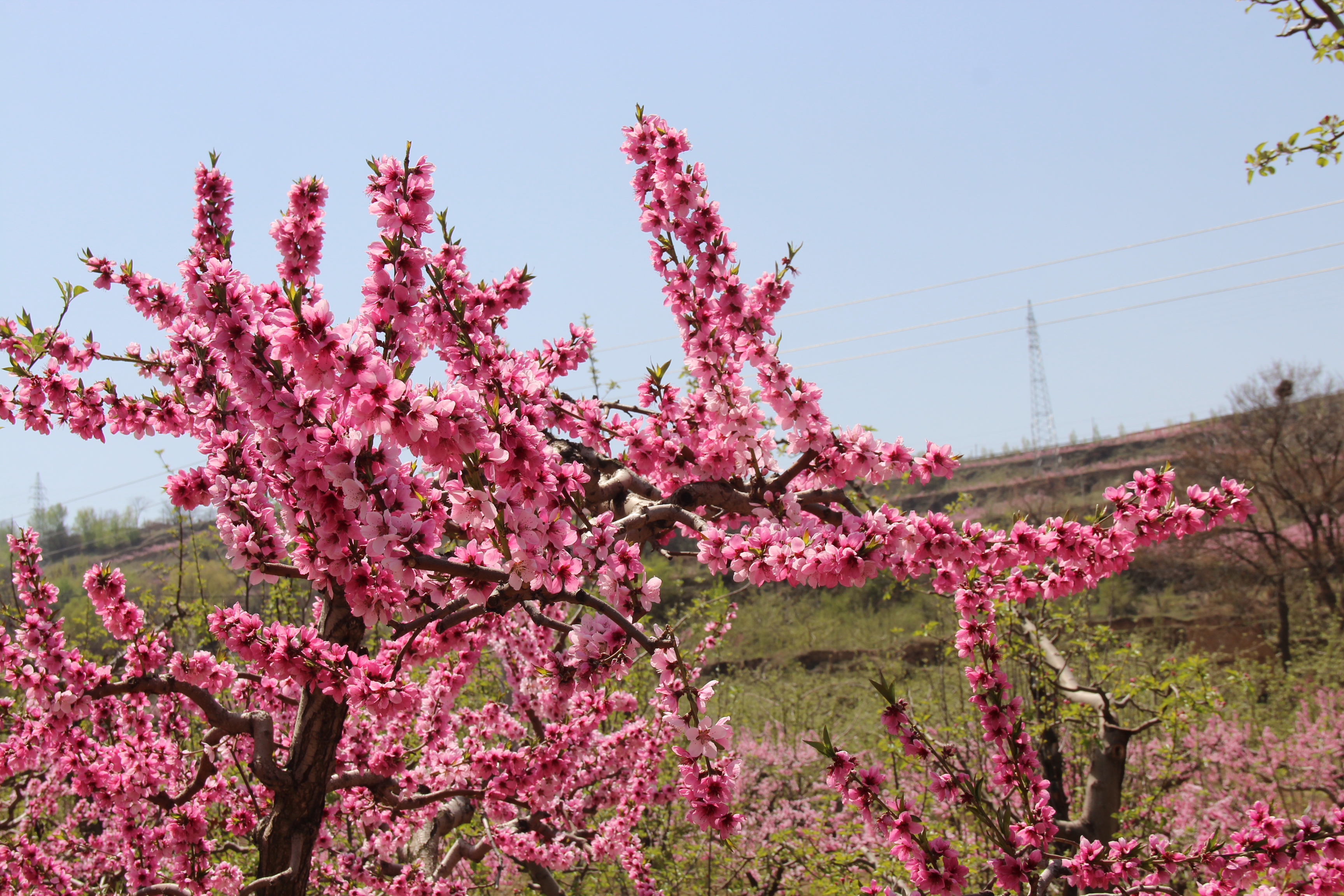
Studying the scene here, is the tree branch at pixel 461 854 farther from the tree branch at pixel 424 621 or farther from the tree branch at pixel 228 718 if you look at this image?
the tree branch at pixel 424 621

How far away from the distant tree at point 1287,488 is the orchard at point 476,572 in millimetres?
15223

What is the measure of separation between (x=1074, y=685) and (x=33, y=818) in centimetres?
726

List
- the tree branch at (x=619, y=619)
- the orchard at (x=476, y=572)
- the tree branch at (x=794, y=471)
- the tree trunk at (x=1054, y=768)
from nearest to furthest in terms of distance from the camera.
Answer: the orchard at (x=476, y=572), the tree branch at (x=619, y=619), the tree branch at (x=794, y=471), the tree trunk at (x=1054, y=768)

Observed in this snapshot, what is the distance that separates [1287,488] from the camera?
17.9 m

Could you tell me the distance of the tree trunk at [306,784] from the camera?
2.94 metres

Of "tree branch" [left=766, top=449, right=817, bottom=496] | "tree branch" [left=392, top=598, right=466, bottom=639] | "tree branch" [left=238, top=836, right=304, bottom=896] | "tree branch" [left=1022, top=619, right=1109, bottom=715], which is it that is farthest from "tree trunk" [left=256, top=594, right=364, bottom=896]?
"tree branch" [left=1022, top=619, right=1109, bottom=715]

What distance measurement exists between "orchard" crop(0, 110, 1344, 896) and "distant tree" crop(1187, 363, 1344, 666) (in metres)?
15.2

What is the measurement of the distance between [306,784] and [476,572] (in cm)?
176

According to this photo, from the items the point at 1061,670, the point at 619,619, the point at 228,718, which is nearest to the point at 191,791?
the point at 228,718

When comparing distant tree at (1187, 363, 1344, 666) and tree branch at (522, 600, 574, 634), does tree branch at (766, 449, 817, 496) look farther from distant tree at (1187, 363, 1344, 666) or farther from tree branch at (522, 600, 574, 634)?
distant tree at (1187, 363, 1344, 666)

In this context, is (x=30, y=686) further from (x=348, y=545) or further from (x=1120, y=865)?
(x=1120, y=865)

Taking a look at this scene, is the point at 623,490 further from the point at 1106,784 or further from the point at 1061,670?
the point at 1061,670

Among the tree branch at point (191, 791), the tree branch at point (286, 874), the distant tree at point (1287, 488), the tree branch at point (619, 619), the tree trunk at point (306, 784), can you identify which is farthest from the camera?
the distant tree at point (1287, 488)

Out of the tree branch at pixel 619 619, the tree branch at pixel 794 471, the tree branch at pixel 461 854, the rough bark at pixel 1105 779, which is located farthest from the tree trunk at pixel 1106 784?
the tree branch at pixel 619 619
